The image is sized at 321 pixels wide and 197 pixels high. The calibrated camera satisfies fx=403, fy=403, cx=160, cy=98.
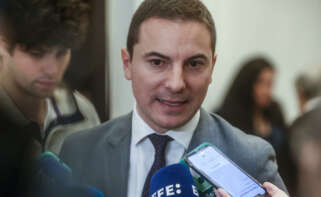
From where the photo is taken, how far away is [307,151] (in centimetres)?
81

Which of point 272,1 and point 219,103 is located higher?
point 272,1

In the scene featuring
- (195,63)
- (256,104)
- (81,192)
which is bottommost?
(81,192)

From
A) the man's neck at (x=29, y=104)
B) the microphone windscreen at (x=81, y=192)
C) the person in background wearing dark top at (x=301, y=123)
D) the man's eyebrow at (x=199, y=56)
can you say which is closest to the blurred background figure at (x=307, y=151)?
the person in background wearing dark top at (x=301, y=123)

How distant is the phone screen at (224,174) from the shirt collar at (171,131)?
0.06 m

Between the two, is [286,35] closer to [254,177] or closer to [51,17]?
[254,177]

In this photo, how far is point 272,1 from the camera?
0.82 m

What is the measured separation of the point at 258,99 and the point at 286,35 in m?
0.15

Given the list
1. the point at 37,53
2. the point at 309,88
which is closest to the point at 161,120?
the point at 37,53

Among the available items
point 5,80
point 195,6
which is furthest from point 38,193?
point 195,6

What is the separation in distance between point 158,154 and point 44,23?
0.97ft

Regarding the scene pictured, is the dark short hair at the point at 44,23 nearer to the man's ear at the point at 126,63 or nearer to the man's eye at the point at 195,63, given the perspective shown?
the man's ear at the point at 126,63

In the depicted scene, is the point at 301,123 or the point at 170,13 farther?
the point at 301,123

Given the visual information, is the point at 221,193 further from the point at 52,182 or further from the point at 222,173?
the point at 52,182

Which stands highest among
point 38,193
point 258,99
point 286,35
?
point 286,35
